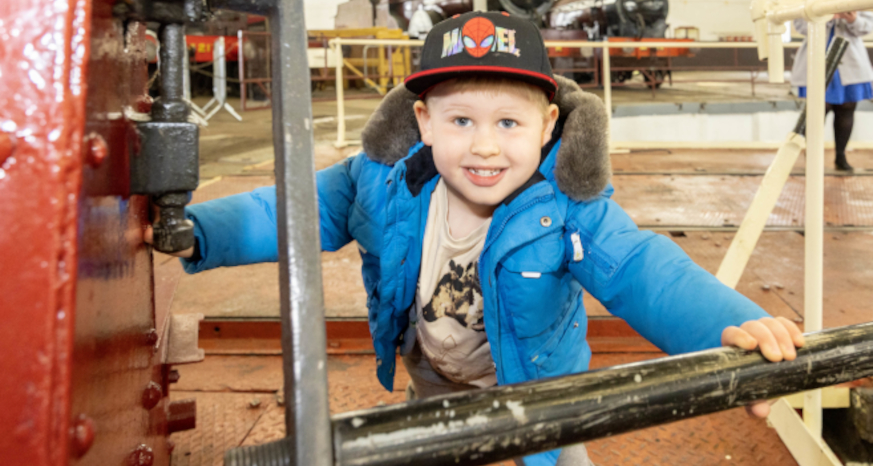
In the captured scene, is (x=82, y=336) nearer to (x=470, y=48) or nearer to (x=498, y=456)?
(x=498, y=456)

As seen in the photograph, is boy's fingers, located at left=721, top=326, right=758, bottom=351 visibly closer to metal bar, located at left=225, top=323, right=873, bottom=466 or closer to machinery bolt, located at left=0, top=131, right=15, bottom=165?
metal bar, located at left=225, top=323, right=873, bottom=466

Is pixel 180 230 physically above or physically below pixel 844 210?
above

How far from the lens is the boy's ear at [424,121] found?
49.1 inches

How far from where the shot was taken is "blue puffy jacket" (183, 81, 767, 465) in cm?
94

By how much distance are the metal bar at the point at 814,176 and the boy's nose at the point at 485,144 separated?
0.88 meters

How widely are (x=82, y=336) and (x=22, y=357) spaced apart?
40 mm

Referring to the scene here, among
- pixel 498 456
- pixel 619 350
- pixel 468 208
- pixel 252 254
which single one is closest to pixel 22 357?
pixel 498 456

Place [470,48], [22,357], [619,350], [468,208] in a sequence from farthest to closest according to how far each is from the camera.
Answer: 1. [619,350]
2. [468,208]
3. [470,48]
4. [22,357]

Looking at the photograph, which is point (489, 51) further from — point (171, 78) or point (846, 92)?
point (846, 92)

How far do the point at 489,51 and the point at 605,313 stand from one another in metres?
1.40

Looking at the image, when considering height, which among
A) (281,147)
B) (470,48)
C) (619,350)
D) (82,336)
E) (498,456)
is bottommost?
(619,350)

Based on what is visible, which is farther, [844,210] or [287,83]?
[844,210]

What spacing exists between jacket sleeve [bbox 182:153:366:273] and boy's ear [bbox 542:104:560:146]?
462 mm

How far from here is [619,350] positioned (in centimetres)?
209
